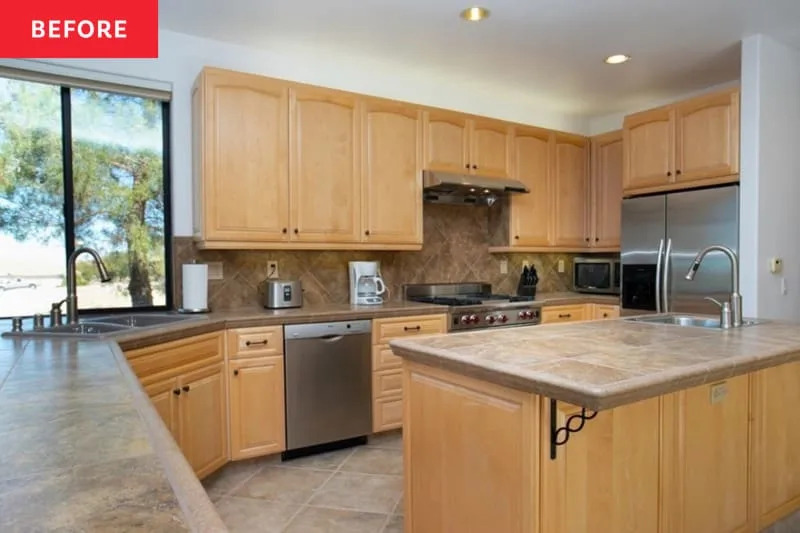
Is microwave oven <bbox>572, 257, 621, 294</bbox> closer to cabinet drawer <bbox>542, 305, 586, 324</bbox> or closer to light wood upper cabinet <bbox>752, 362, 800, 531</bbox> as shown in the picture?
cabinet drawer <bbox>542, 305, 586, 324</bbox>

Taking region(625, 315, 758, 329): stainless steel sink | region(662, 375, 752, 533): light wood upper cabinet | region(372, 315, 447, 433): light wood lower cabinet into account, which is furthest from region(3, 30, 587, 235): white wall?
region(662, 375, 752, 533): light wood upper cabinet

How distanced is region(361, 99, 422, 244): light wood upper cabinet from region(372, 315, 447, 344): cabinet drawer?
1.91 ft

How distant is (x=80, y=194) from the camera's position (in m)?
3.03

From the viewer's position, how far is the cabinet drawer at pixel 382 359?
10.7 ft

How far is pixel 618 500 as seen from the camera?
5.34 feet

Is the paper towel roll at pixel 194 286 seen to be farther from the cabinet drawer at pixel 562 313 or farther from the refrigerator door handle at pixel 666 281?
the refrigerator door handle at pixel 666 281

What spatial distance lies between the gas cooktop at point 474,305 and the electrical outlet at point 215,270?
1.38 m

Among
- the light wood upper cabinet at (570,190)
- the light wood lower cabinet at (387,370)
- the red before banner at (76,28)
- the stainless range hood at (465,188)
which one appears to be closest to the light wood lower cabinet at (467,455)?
the light wood lower cabinet at (387,370)

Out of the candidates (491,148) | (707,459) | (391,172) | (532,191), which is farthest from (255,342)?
(532,191)

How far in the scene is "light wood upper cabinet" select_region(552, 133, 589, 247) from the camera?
4.49m

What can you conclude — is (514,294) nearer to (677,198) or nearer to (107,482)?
(677,198)

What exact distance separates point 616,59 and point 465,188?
1.36 m

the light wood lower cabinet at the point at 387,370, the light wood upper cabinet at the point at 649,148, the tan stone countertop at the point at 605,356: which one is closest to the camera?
the tan stone countertop at the point at 605,356

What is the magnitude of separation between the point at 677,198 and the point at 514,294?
1.53 meters
